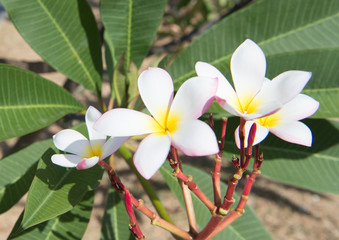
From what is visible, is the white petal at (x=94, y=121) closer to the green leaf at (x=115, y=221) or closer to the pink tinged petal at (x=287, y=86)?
the pink tinged petal at (x=287, y=86)

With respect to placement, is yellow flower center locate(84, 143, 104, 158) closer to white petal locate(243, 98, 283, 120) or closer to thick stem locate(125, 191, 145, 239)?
thick stem locate(125, 191, 145, 239)

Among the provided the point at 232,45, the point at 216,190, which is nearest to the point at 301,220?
the point at 232,45

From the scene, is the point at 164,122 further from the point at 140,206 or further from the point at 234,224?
the point at 234,224

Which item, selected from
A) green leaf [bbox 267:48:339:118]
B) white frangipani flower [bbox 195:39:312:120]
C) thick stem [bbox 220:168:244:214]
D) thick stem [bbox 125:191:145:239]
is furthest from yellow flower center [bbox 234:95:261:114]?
green leaf [bbox 267:48:339:118]

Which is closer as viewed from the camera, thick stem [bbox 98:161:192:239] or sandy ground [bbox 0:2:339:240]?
thick stem [bbox 98:161:192:239]

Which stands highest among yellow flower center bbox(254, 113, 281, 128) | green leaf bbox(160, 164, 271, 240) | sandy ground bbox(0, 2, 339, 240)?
yellow flower center bbox(254, 113, 281, 128)

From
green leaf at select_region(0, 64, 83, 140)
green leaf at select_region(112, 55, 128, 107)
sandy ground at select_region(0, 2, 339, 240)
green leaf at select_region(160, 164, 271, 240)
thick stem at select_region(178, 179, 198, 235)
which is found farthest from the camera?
sandy ground at select_region(0, 2, 339, 240)

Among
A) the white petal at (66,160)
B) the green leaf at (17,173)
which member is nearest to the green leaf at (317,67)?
the white petal at (66,160)

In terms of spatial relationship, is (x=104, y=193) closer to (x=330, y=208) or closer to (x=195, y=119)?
(x=330, y=208)
